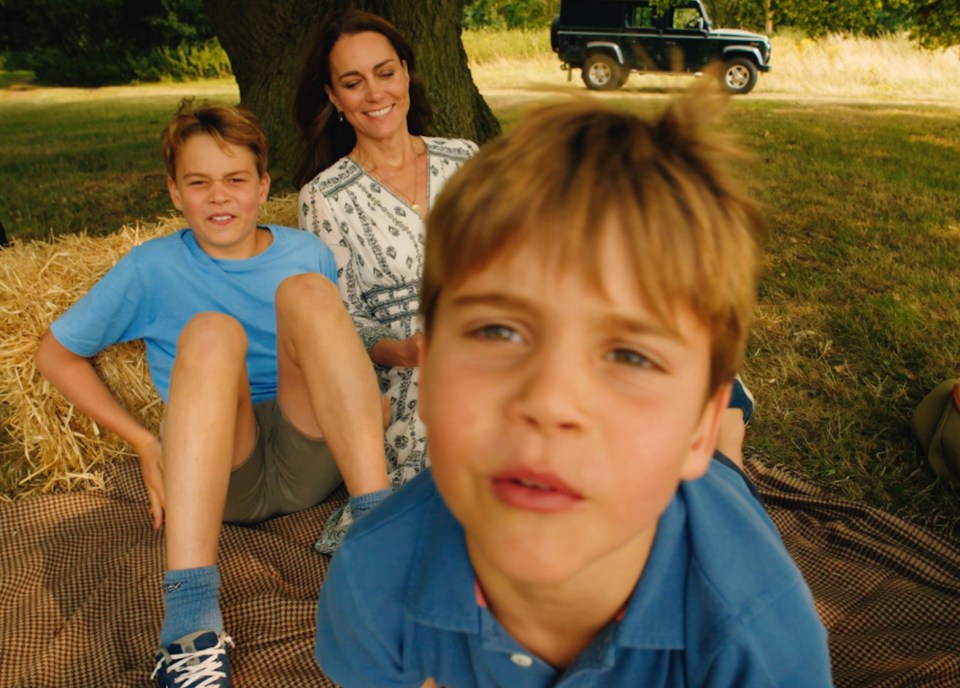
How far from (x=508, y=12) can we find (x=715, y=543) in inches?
1434

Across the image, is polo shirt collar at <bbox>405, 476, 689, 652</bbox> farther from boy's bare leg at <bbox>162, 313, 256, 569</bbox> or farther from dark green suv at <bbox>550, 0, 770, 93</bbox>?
dark green suv at <bbox>550, 0, 770, 93</bbox>

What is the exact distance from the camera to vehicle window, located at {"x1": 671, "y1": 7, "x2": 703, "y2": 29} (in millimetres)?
15574

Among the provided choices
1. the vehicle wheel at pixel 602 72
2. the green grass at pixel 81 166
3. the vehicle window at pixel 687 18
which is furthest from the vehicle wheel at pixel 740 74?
the green grass at pixel 81 166

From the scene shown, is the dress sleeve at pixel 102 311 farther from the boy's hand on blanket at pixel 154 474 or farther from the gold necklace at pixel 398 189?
the gold necklace at pixel 398 189

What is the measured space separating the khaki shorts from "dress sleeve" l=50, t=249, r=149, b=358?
0.53 meters

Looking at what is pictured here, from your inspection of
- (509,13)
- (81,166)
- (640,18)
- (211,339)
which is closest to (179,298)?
(211,339)

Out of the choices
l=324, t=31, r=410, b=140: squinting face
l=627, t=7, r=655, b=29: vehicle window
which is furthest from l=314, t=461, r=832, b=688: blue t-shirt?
l=627, t=7, r=655, b=29: vehicle window

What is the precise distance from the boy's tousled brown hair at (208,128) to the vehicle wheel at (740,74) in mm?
13787

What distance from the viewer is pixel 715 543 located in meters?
1.22

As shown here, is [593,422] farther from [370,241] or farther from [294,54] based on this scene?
[294,54]

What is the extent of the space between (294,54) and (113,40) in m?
20.2

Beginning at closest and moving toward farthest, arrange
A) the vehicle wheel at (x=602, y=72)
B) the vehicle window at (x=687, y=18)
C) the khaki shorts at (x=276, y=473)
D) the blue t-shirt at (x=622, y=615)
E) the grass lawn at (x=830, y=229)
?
1. the blue t-shirt at (x=622, y=615)
2. the khaki shorts at (x=276, y=473)
3. the grass lawn at (x=830, y=229)
4. the vehicle window at (x=687, y=18)
5. the vehicle wheel at (x=602, y=72)

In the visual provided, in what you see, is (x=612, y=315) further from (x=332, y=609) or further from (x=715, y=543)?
(x=332, y=609)

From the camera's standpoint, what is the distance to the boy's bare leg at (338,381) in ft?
7.57
